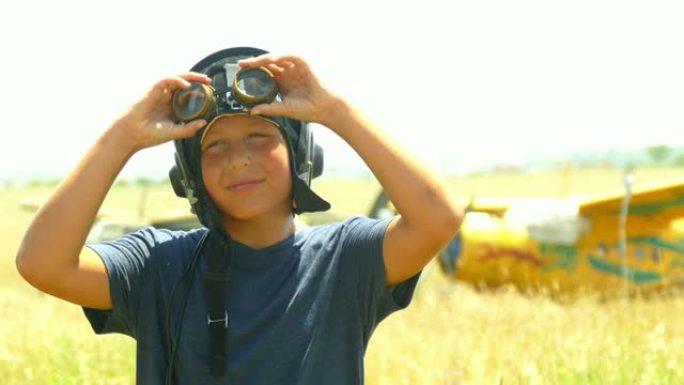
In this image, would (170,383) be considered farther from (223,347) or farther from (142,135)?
(142,135)

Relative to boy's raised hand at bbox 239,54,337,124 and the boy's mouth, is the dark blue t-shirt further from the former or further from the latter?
boy's raised hand at bbox 239,54,337,124

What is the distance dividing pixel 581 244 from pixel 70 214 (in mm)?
13443

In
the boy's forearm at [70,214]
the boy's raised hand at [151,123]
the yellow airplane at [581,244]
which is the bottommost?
the yellow airplane at [581,244]

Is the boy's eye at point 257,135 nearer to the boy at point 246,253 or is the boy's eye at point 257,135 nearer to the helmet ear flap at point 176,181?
the boy at point 246,253

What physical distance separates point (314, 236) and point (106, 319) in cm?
61

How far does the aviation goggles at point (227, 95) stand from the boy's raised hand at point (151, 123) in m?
0.02

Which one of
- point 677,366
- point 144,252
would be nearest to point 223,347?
point 144,252

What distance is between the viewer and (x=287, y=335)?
274cm

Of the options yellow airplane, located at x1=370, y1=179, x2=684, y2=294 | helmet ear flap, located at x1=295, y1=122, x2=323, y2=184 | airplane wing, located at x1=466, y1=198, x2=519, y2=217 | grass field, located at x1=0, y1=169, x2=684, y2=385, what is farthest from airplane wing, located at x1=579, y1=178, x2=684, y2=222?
helmet ear flap, located at x1=295, y1=122, x2=323, y2=184

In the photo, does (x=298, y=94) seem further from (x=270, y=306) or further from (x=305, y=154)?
(x=270, y=306)

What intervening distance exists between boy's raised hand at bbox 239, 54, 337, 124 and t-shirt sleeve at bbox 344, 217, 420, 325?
33 centimetres

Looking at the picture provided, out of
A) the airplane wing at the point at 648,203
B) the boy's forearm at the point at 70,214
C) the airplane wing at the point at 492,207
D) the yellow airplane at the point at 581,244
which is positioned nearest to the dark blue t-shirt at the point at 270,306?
the boy's forearm at the point at 70,214

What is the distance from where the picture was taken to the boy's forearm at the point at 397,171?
2.73 meters

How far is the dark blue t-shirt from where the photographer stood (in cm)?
273
